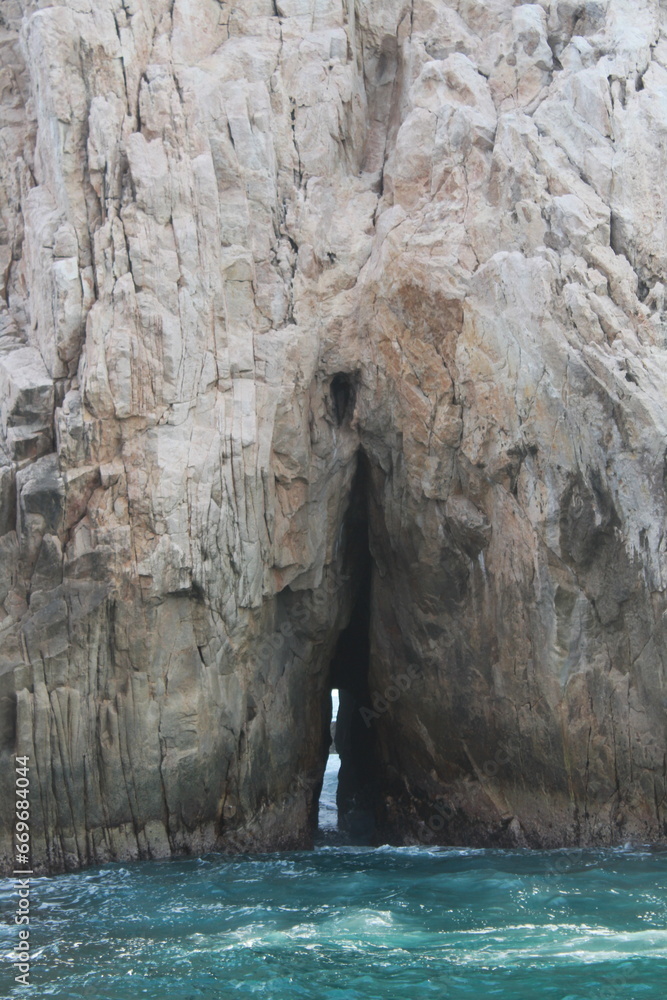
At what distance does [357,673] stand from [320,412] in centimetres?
474

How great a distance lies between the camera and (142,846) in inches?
488

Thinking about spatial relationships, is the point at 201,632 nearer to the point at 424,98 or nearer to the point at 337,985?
the point at 337,985

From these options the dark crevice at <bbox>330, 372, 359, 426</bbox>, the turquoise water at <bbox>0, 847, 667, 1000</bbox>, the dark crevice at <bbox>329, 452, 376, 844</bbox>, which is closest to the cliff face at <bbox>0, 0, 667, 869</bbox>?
the dark crevice at <bbox>330, 372, 359, 426</bbox>

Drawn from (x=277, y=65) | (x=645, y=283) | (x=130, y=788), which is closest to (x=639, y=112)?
→ (x=645, y=283)

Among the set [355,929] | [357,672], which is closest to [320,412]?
[357,672]

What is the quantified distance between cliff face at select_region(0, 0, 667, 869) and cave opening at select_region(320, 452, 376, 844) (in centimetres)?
29

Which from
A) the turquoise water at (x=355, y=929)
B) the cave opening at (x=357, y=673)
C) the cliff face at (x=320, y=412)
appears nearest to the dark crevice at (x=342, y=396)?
the cliff face at (x=320, y=412)

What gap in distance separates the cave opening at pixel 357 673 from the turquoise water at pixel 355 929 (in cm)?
378

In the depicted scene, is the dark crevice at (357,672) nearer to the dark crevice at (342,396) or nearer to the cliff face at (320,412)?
the cliff face at (320,412)

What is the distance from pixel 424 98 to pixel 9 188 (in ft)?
18.3

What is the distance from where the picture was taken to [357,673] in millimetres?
16922

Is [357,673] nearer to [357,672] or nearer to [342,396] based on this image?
[357,672]

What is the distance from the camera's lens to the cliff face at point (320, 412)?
1226cm

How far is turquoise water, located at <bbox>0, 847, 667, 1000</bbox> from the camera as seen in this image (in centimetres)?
837
